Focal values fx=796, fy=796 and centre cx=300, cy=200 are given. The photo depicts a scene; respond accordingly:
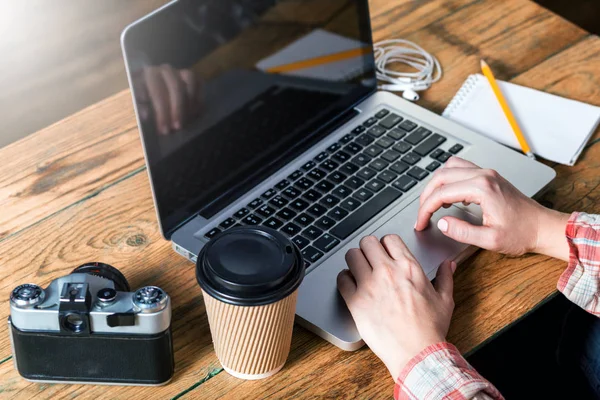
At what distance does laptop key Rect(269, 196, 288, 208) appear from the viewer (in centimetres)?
106

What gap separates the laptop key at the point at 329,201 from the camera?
3.49 ft

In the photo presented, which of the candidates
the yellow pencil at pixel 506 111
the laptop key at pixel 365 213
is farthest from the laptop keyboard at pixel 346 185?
the yellow pencil at pixel 506 111

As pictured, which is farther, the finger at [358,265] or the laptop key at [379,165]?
the laptop key at [379,165]

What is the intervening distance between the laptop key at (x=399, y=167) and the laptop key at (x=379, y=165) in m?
0.01

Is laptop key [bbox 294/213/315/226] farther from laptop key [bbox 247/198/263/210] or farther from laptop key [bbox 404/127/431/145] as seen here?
laptop key [bbox 404/127/431/145]

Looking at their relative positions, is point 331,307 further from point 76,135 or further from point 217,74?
point 76,135

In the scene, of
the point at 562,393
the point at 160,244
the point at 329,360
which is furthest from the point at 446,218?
the point at 562,393

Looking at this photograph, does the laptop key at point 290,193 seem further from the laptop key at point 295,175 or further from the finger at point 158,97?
the finger at point 158,97

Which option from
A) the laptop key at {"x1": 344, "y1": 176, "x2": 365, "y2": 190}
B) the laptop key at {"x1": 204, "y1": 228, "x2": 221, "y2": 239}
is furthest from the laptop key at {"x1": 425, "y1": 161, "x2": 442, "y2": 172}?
the laptop key at {"x1": 204, "y1": 228, "x2": 221, "y2": 239}

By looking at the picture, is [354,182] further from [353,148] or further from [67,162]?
[67,162]

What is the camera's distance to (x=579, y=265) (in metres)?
0.99

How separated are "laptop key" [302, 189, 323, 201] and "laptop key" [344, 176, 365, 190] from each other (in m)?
0.05

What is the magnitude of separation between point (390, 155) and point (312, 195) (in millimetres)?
146

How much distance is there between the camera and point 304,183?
109 cm
